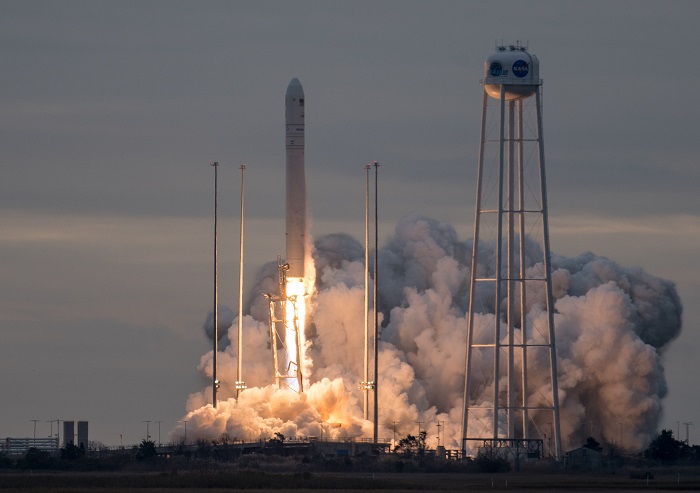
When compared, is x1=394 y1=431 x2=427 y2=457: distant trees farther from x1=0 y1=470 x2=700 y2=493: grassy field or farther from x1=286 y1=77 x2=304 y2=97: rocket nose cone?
x1=286 y1=77 x2=304 y2=97: rocket nose cone

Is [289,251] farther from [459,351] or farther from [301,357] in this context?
[459,351]

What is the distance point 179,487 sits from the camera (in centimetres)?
11706

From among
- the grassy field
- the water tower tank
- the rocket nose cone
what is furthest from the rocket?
the grassy field

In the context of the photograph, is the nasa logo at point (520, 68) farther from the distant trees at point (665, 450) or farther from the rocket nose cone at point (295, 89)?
the distant trees at point (665, 450)

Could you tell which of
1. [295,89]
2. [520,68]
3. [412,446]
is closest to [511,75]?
[520,68]

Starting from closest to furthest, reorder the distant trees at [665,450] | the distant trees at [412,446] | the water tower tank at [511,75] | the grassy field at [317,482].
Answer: the grassy field at [317,482] < the water tower tank at [511,75] < the distant trees at [412,446] < the distant trees at [665,450]

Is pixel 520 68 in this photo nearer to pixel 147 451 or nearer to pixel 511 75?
pixel 511 75

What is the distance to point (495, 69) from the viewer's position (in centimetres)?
13925

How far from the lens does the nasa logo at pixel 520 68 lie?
139000mm

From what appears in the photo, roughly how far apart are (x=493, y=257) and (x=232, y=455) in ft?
117

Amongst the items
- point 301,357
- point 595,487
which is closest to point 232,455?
point 301,357

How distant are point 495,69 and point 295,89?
1311 cm

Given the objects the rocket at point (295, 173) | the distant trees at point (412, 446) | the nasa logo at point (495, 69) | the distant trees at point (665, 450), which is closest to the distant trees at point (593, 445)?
the distant trees at point (665, 450)

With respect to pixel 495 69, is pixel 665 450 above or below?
below
